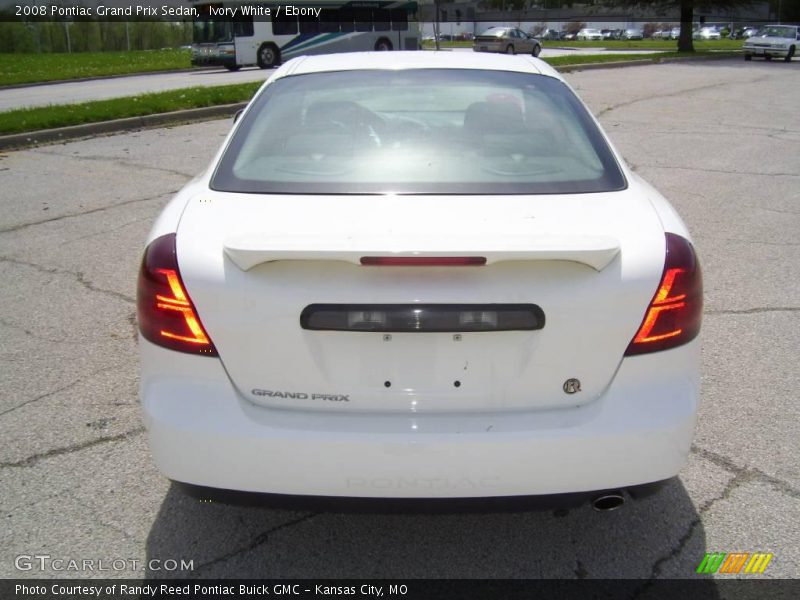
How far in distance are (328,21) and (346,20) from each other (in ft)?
2.70

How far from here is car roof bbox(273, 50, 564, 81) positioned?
140 inches

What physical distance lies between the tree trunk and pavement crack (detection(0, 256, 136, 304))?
124ft

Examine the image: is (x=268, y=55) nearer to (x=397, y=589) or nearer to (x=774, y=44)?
(x=774, y=44)

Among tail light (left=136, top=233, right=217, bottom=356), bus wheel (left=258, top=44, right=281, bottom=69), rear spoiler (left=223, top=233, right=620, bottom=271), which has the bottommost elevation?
tail light (left=136, top=233, right=217, bottom=356)

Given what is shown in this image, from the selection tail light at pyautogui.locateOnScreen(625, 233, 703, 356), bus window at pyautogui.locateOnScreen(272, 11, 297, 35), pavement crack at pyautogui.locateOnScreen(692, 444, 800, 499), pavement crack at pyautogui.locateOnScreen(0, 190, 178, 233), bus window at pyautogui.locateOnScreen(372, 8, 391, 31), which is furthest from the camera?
bus window at pyautogui.locateOnScreen(372, 8, 391, 31)

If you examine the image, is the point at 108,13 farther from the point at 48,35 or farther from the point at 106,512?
the point at 106,512

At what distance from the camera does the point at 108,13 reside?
50906 mm

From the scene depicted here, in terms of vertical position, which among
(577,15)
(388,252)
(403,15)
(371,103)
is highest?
(577,15)

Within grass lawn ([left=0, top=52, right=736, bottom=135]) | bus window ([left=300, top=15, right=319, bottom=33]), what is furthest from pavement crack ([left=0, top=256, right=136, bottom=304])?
bus window ([left=300, top=15, right=319, bottom=33])

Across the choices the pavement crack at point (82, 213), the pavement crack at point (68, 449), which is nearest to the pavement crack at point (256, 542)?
the pavement crack at point (68, 449)

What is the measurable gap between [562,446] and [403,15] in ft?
109

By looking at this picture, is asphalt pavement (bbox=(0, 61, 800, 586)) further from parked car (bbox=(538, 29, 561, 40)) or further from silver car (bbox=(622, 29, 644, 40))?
silver car (bbox=(622, 29, 644, 40))

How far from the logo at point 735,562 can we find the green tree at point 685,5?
1551 inches

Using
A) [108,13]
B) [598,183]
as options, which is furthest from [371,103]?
[108,13]
